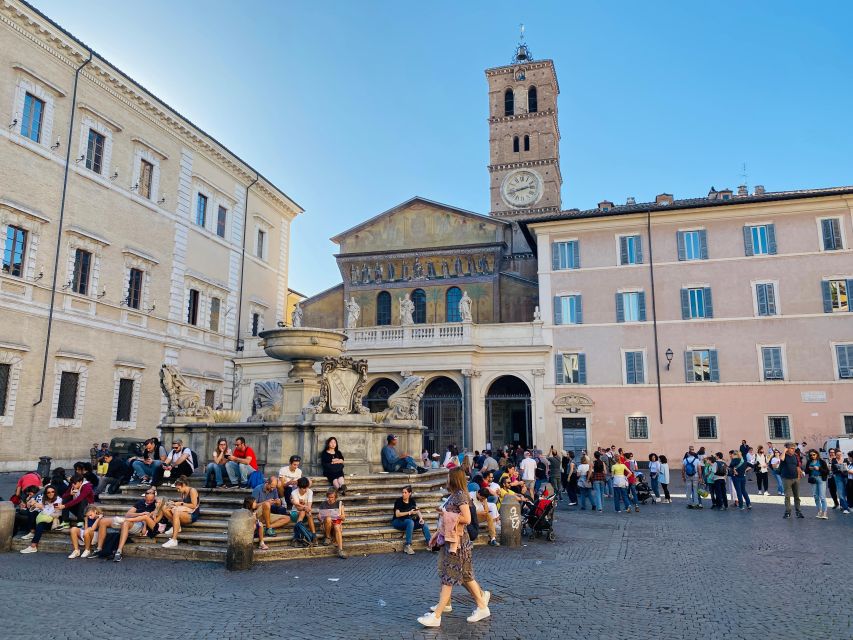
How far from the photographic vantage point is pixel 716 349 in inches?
1093

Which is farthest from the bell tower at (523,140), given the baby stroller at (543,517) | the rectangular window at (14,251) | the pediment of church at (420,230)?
the baby stroller at (543,517)

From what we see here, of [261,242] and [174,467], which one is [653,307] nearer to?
[261,242]

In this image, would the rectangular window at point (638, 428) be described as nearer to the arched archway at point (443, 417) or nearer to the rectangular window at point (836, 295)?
the arched archway at point (443, 417)

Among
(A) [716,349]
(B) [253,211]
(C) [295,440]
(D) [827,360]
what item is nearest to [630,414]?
(A) [716,349]

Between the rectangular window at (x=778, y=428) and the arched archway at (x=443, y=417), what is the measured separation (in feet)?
43.0

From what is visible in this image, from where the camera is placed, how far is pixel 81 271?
24.0 meters

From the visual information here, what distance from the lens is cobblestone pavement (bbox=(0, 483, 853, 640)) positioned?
6.05 meters

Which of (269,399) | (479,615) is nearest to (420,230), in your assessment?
(269,399)

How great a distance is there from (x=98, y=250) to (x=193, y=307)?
6362 millimetres

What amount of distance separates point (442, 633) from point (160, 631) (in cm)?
260

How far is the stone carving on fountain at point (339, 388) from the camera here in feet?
43.0

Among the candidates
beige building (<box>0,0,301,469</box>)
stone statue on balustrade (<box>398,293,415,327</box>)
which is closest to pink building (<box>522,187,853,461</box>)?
stone statue on balustrade (<box>398,293,415,327</box>)

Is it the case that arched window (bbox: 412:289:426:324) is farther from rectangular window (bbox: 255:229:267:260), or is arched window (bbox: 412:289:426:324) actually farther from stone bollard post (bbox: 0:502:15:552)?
stone bollard post (bbox: 0:502:15:552)

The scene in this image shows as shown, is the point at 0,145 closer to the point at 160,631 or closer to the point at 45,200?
the point at 45,200
